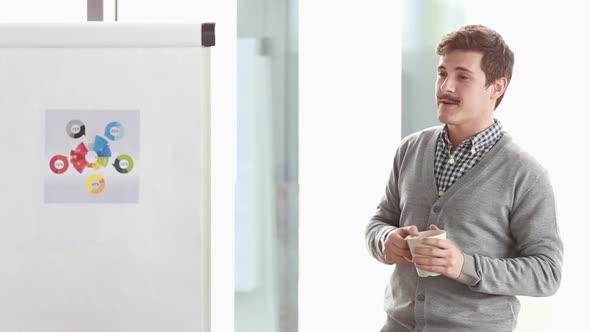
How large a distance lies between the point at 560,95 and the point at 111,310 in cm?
164

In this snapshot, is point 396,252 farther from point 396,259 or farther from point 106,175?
point 106,175

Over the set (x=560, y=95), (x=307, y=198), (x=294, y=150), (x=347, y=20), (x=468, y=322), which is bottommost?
(x=468, y=322)

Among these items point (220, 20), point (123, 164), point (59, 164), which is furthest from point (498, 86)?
point (220, 20)

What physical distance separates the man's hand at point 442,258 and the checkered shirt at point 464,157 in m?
0.19

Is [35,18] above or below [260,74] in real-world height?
above

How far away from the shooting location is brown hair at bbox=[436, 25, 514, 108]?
1682mm

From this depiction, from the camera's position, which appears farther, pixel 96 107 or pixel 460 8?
pixel 460 8

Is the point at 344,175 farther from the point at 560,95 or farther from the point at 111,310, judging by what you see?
the point at 111,310

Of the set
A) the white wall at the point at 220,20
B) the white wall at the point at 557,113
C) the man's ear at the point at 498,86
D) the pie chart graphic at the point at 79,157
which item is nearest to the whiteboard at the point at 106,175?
the pie chart graphic at the point at 79,157

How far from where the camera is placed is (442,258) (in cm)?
152

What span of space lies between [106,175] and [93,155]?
0.06m

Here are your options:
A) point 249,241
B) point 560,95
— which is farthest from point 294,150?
point 560,95

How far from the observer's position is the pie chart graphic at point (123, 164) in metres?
1.66

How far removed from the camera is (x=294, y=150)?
2549mm
